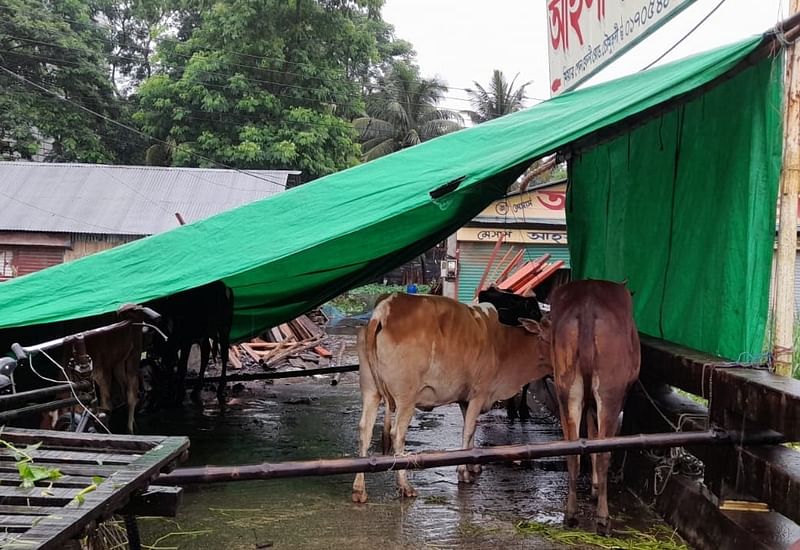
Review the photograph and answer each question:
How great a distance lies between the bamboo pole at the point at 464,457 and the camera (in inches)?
147

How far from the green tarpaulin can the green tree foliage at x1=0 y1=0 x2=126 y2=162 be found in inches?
1071

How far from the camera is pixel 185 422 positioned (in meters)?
8.12

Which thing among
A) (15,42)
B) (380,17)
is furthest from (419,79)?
(15,42)

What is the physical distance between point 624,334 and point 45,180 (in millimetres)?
23476

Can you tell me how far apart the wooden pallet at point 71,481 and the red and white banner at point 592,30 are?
4.06 metres

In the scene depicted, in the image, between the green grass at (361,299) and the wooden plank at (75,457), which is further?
the green grass at (361,299)

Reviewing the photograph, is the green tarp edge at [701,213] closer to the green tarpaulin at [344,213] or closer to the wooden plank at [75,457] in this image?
the green tarpaulin at [344,213]

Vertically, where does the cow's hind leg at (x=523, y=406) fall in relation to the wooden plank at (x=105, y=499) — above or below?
below

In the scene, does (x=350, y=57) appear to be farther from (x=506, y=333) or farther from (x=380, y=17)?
(x=506, y=333)

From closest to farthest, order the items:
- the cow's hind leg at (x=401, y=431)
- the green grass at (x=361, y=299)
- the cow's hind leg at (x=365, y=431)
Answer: the cow's hind leg at (x=365, y=431) < the cow's hind leg at (x=401, y=431) < the green grass at (x=361, y=299)

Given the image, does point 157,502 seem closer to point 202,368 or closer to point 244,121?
point 202,368

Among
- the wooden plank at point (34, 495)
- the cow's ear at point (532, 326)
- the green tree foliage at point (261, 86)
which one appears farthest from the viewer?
the green tree foliage at point (261, 86)

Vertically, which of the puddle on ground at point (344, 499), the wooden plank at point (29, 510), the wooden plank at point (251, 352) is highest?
the wooden plank at point (29, 510)

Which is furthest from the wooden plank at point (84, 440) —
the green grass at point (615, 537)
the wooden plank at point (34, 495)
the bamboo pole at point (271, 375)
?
the bamboo pole at point (271, 375)
